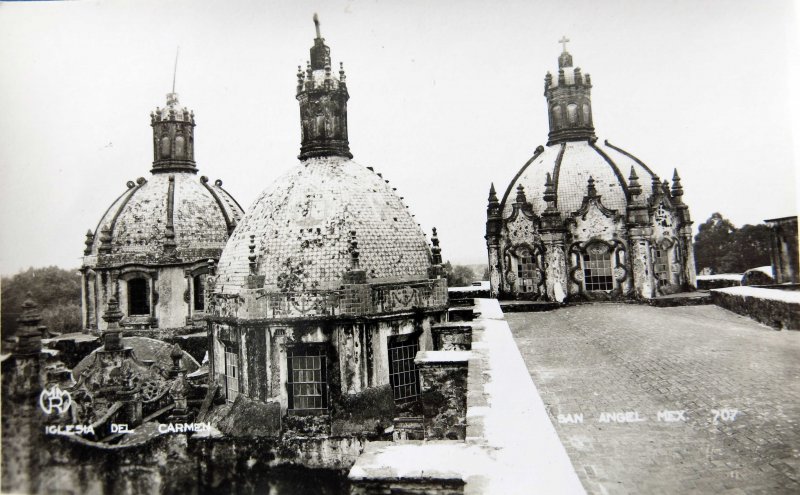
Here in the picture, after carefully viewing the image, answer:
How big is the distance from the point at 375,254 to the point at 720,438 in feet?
26.9

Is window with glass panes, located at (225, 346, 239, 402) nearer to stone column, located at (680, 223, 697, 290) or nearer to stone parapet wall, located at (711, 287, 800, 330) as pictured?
stone parapet wall, located at (711, 287, 800, 330)

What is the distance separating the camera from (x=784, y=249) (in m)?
9.94

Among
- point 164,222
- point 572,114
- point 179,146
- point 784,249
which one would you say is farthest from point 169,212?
point 784,249

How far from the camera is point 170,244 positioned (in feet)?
63.1

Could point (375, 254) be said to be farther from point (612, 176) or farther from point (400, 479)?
point (612, 176)

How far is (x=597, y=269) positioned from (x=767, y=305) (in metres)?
6.53

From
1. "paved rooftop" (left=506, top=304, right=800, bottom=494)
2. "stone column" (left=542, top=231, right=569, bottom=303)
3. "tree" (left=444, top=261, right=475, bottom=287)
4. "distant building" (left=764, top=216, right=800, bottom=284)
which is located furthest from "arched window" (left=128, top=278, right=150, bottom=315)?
"distant building" (left=764, top=216, right=800, bottom=284)

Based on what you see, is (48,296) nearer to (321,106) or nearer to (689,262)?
(321,106)

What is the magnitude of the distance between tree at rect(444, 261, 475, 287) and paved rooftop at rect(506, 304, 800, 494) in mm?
16095

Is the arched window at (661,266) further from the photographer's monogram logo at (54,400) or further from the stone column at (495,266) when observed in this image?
the photographer's monogram logo at (54,400)

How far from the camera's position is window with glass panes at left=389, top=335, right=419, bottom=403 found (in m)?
12.1

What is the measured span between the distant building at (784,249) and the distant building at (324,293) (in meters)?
7.00

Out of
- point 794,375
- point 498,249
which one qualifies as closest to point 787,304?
point 794,375

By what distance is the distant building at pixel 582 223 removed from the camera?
17.2 meters
